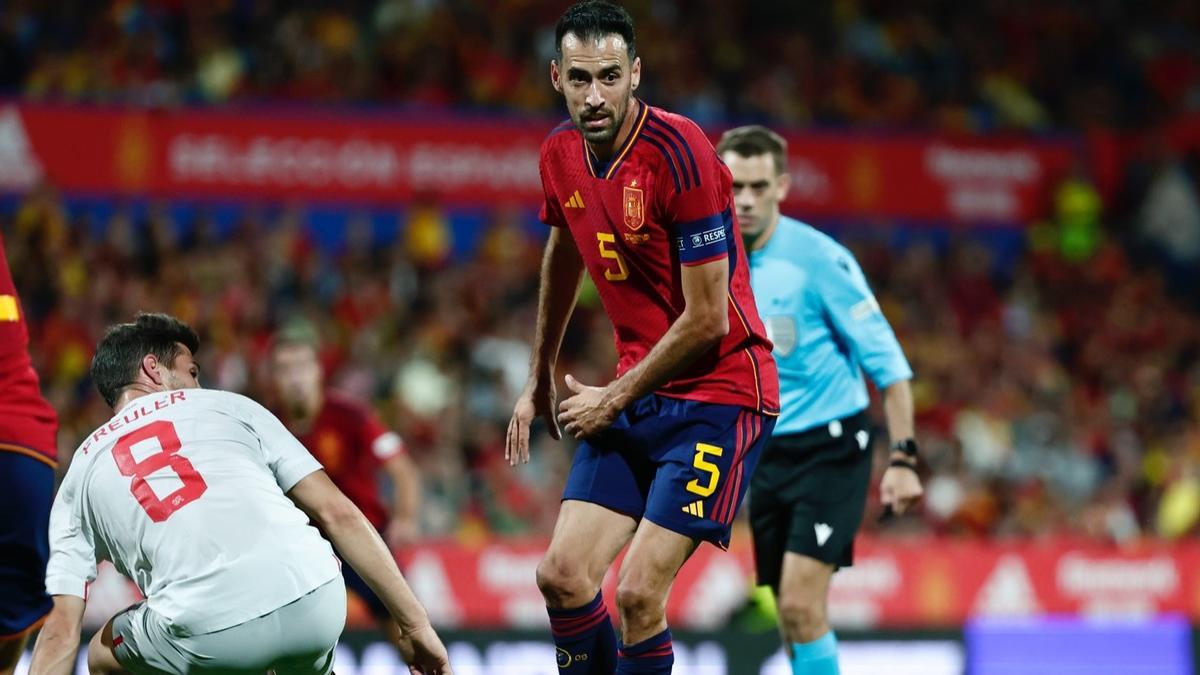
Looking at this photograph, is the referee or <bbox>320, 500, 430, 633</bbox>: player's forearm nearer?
<bbox>320, 500, 430, 633</bbox>: player's forearm

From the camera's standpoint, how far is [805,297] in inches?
265

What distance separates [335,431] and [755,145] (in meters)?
2.88

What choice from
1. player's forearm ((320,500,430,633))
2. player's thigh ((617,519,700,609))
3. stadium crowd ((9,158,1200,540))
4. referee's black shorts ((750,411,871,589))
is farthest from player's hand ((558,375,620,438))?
stadium crowd ((9,158,1200,540))

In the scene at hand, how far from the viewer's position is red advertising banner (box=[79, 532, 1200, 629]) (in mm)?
11938

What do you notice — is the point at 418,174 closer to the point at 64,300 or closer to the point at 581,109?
the point at 64,300

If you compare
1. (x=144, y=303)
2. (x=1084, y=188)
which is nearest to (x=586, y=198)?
(x=144, y=303)

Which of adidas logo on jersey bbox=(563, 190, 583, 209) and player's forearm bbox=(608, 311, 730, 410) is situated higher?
adidas logo on jersey bbox=(563, 190, 583, 209)

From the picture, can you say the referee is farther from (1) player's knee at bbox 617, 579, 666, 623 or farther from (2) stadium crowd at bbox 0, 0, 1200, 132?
(2) stadium crowd at bbox 0, 0, 1200, 132

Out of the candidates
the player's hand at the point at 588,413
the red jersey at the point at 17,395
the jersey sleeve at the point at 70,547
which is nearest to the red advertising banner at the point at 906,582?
the red jersey at the point at 17,395

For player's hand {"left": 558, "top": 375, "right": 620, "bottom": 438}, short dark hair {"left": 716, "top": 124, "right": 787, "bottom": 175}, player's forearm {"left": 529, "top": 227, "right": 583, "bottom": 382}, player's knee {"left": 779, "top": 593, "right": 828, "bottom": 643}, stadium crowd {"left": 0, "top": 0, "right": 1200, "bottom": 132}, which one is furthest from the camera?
stadium crowd {"left": 0, "top": 0, "right": 1200, "bottom": 132}

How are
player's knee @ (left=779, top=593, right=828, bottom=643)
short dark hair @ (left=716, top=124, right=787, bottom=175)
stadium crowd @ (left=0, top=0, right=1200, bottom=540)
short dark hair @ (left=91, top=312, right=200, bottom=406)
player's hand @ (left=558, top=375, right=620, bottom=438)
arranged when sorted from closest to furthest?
short dark hair @ (left=91, top=312, right=200, bottom=406) → player's hand @ (left=558, top=375, right=620, bottom=438) → player's knee @ (left=779, top=593, right=828, bottom=643) → short dark hair @ (left=716, top=124, right=787, bottom=175) → stadium crowd @ (left=0, top=0, right=1200, bottom=540)

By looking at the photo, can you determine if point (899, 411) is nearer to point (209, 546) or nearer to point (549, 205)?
point (549, 205)

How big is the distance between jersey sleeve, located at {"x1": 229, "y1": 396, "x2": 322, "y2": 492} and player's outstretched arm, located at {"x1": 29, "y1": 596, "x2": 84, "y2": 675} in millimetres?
681

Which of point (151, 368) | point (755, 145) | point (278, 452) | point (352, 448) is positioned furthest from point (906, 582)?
point (151, 368)
